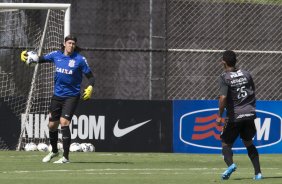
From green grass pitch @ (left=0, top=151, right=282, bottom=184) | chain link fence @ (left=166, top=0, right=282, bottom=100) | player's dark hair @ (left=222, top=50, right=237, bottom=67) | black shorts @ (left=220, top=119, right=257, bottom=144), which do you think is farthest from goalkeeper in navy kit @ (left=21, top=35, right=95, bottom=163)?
chain link fence @ (left=166, top=0, right=282, bottom=100)

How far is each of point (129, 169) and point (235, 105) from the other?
2601mm

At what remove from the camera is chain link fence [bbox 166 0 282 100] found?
23750 mm

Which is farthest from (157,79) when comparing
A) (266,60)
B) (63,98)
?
(63,98)

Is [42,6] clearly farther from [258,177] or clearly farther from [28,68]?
[258,177]

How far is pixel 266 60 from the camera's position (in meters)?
24.2

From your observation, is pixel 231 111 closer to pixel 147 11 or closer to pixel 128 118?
pixel 128 118

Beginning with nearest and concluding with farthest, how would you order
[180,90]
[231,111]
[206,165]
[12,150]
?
1. [231,111]
2. [206,165]
3. [12,150]
4. [180,90]

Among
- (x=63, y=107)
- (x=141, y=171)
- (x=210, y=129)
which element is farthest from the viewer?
(x=210, y=129)

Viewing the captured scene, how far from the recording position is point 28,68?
2316cm

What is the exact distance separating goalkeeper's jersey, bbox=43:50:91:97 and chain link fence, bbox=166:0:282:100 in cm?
595

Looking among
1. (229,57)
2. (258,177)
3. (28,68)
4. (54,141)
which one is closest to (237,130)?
(258,177)

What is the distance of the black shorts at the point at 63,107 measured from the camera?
58.0ft

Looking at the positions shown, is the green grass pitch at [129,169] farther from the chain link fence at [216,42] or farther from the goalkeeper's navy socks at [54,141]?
the chain link fence at [216,42]

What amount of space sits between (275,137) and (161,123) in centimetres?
251
